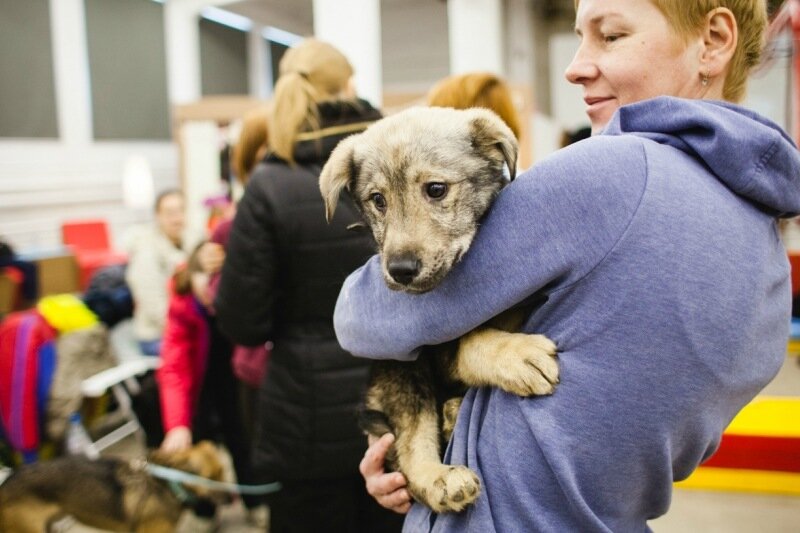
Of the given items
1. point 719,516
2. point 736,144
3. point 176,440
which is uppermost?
point 736,144

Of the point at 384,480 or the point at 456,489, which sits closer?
the point at 456,489

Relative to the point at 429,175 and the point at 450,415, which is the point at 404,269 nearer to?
the point at 429,175

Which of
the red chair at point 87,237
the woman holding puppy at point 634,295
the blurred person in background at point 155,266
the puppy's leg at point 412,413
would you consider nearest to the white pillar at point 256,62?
the red chair at point 87,237

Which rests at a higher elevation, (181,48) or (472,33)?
(181,48)

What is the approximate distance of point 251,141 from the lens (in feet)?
9.77

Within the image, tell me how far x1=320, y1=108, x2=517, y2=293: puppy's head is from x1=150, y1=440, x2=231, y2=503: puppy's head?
2.11 m

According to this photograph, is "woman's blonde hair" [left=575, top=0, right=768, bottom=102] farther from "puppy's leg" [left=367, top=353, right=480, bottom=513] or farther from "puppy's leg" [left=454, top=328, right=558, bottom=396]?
"puppy's leg" [left=367, top=353, right=480, bottom=513]

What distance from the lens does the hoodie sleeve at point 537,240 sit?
94 centimetres

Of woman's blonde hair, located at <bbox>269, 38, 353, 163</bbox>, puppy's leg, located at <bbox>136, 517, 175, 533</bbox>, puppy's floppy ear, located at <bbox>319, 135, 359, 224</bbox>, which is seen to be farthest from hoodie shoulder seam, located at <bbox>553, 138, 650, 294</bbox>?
puppy's leg, located at <bbox>136, 517, 175, 533</bbox>

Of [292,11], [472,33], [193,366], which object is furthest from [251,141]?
[292,11]

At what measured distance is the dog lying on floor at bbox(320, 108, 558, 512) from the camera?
118 centimetres

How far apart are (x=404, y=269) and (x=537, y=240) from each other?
28cm

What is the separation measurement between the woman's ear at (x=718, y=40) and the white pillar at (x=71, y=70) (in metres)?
8.51

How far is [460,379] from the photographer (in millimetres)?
1286
